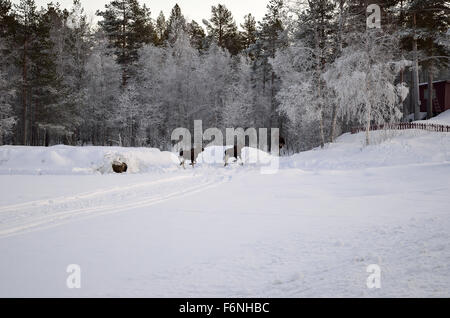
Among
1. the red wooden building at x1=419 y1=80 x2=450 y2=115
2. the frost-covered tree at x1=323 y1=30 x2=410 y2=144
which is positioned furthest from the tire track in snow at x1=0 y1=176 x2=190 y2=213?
the red wooden building at x1=419 y1=80 x2=450 y2=115

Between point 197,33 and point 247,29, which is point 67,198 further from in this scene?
point 197,33

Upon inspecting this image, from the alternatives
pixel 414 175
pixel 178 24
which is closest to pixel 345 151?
pixel 414 175

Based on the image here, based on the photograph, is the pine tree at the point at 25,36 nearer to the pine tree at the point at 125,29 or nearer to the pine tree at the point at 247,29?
the pine tree at the point at 125,29

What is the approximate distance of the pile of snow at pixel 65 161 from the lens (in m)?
14.2

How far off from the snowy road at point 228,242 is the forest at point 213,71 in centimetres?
1488

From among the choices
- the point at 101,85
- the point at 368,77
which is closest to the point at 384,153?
the point at 368,77

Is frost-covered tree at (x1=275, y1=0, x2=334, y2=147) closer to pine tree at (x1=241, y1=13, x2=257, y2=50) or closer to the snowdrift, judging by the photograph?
the snowdrift

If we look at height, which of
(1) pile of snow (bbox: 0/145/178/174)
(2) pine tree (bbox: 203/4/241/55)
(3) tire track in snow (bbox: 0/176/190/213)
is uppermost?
(2) pine tree (bbox: 203/4/241/55)

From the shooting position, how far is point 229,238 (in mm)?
4598

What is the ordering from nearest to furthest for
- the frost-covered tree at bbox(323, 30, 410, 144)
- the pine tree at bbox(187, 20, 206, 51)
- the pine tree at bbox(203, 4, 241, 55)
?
1. the frost-covered tree at bbox(323, 30, 410, 144)
2. the pine tree at bbox(203, 4, 241, 55)
3. the pine tree at bbox(187, 20, 206, 51)

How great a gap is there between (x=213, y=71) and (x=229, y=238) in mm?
35354

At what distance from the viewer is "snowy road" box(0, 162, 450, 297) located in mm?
3057

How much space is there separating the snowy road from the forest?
14.9 m

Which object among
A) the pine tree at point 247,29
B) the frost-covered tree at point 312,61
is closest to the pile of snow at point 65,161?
the frost-covered tree at point 312,61
